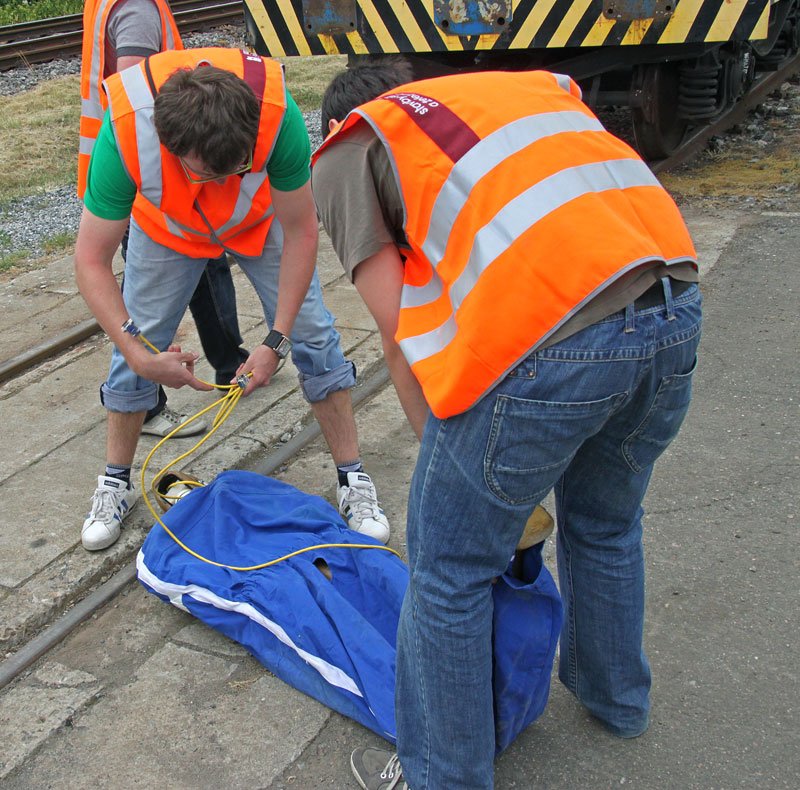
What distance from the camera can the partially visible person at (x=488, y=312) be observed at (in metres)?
1.74

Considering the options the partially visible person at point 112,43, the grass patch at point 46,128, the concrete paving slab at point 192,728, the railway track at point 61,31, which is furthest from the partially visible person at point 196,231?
the railway track at point 61,31

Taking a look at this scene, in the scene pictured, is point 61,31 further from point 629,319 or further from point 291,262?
point 629,319

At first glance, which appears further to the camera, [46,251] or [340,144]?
[46,251]

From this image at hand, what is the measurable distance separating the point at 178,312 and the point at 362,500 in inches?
36.0

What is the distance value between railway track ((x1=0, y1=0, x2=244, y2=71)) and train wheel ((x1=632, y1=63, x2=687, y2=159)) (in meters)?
8.67

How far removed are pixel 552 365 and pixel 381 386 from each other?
270cm

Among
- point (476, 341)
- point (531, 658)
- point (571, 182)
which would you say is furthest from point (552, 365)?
point (531, 658)

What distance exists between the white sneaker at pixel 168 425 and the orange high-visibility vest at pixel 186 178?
40.1 inches

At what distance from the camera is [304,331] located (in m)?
3.41

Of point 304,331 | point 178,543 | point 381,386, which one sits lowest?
point 381,386

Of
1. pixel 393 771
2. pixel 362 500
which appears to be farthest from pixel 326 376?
pixel 393 771

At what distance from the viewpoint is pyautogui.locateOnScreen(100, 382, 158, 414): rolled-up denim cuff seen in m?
3.34

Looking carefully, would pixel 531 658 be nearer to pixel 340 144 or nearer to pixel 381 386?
pixel 340 144

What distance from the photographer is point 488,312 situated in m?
1.74
